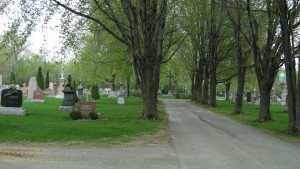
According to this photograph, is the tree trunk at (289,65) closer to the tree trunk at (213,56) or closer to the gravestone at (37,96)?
the tree trunk at (213,56)

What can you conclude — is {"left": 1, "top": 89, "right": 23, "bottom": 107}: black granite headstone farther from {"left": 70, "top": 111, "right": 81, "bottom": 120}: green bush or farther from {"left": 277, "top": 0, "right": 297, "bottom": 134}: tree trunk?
{"left": 277, "top": 0, "right": 297, "bottom": 134}: tree trunk

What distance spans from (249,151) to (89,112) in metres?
9.90

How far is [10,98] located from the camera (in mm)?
18844

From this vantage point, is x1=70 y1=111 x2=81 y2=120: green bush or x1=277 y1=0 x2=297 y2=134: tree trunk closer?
x1=277 y1=0 x2=297 y2=134: tree trunk

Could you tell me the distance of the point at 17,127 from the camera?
13727 millimetres

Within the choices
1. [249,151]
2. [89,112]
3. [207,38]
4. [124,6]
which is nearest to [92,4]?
[124,6]

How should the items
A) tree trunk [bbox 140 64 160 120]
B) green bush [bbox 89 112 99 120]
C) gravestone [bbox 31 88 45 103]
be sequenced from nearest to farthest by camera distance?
green bush [bbox 89 112 99 120], tree trunk [bbox 140 64 160 120], gravestone [bbox 31 88 45 103]

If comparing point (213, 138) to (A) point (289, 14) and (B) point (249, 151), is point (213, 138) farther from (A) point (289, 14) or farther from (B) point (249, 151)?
(A) point (289, 14)

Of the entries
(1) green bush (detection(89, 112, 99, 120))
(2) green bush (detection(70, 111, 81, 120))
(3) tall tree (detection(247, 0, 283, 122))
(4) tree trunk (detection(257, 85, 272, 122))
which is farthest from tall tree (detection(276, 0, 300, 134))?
(2) green bush (detection(70, 111, 81, 120))

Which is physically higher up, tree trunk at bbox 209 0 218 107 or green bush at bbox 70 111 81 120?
tree trunk at bbox 209 0 218 107

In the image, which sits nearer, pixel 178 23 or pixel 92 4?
pixel 92 4

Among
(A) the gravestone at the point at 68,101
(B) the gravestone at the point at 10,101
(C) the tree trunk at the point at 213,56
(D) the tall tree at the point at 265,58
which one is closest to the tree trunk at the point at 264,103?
(D) the tall tree at the point at 265,58

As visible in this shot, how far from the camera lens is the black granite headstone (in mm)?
18781

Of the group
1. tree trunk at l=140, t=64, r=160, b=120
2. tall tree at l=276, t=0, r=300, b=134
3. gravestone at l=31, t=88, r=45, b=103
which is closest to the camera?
tall tree at l=276, t=0, r=300, b=134
